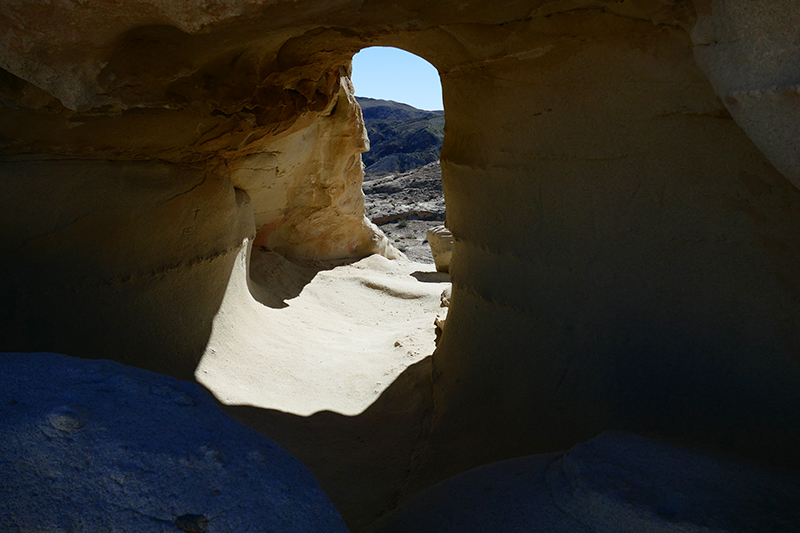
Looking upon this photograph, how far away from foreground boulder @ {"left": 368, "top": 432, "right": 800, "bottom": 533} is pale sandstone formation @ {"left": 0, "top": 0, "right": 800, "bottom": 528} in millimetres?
368

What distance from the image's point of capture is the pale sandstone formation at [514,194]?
1.73 meters

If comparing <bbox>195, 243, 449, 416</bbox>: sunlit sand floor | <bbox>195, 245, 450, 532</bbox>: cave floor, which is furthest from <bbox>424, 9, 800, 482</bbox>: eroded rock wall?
<bbox>195, 243, 449, 416</bbox>: sunlit sand floor

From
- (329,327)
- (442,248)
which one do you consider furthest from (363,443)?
(442,248)

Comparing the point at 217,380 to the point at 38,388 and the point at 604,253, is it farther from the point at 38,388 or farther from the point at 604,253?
the point at 604,253

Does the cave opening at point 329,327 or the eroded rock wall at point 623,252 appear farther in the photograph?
the cave opening at point 329,327

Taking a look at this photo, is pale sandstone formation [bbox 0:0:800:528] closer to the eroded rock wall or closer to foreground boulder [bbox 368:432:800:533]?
the eroded rock wall

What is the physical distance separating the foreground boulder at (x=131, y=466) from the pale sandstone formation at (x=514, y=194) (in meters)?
1.22

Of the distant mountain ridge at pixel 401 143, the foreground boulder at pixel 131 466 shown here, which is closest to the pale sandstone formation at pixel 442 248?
the foreground boulder at pixel 131 466

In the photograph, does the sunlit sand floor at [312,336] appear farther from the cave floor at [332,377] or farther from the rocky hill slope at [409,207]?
the rocky hill slope at [409,207]

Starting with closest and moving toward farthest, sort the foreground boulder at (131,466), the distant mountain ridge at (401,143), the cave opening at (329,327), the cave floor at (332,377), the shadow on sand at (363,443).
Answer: the foreground boulder at (131,466) < the shadow on sand at (363,443) < the cave floor at (332,377) < the cave opening at (329,327) < the distant mountain ridge at (401,143)

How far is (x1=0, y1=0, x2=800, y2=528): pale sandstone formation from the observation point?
173cm

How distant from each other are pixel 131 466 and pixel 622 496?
3.50 feet

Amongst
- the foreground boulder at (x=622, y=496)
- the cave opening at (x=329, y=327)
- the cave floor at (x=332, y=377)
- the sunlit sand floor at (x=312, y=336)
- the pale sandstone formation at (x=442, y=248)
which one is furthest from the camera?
→ the pale sandstone formation at (x=442, y=248)

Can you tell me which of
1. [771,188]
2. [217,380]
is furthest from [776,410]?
[217,380]
